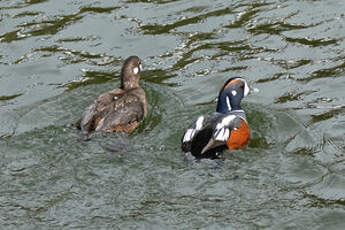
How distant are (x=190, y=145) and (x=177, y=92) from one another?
96.4 inches

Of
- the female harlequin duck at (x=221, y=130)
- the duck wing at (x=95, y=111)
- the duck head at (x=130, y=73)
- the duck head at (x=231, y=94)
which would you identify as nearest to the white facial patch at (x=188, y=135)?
the female harlequin duck at (x=221, y=130)

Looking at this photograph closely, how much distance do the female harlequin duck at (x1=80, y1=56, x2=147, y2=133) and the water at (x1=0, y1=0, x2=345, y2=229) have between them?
0.22 m

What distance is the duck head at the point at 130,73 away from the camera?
45.6 ft

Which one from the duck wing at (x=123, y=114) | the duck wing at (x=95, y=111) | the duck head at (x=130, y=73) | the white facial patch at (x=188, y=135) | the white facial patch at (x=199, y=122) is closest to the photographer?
the white facial patch at (x=188, y=135)

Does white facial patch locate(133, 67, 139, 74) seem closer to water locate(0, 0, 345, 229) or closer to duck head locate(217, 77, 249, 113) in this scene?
water locate(0, 0, 345, 229)

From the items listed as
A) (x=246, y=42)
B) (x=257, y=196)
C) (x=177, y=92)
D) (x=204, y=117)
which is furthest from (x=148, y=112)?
(x=257, y=196)

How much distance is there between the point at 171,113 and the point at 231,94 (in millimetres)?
1215

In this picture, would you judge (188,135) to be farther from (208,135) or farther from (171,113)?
(171,113)

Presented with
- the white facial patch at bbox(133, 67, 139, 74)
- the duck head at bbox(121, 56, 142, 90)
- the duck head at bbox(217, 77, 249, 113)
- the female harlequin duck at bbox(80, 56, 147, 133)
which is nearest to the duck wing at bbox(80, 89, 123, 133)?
the female harlequin duck at bbox(80, 56, 147, 133)

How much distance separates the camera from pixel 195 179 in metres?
10.9

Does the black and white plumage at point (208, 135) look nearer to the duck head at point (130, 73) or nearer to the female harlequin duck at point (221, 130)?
the female harlequin duck at point (221, 130)

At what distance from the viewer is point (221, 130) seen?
39.3 feet

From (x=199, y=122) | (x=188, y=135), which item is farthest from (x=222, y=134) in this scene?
(x=188, y=135)

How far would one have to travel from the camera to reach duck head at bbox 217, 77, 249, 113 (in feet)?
41.8
